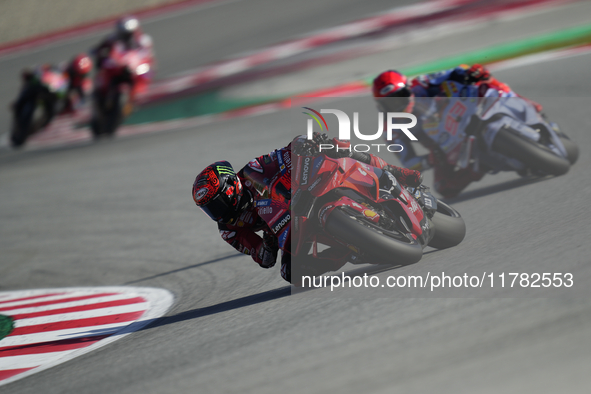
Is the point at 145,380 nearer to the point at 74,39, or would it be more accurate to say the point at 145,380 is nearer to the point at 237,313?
the point at 237,313

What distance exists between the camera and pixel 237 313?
15.0 ft

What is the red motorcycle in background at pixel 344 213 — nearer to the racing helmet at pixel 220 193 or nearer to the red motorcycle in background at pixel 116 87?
the racing helmet at pixel 220 193

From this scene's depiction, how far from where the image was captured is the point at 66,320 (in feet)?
18.7

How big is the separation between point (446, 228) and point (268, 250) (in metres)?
1.32

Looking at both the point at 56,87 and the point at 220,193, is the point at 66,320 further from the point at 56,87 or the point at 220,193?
the point at 56,87

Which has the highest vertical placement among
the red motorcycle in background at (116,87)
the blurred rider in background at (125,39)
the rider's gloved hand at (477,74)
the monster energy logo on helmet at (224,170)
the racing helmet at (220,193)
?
the blurred rider in background at (125,39)

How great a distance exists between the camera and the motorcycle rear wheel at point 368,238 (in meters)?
4.19

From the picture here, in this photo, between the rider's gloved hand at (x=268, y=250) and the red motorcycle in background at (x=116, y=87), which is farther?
the red motorcycle in background at (x=116, y=87)

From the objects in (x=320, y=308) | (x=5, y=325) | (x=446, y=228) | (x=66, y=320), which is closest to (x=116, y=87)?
(x=5, y=325)

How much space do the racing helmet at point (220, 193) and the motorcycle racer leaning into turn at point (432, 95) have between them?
85.2 inches

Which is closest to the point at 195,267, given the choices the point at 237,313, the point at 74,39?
the point at 237,313

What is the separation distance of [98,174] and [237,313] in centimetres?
664

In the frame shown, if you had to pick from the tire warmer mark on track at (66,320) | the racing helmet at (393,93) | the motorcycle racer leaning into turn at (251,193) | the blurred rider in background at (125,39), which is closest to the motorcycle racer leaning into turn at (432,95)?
the racing helmet at (393,93)

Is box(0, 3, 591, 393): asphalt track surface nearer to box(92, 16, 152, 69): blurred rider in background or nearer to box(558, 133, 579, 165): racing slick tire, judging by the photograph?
box(558, 133, 579, 165): racing slick tire
